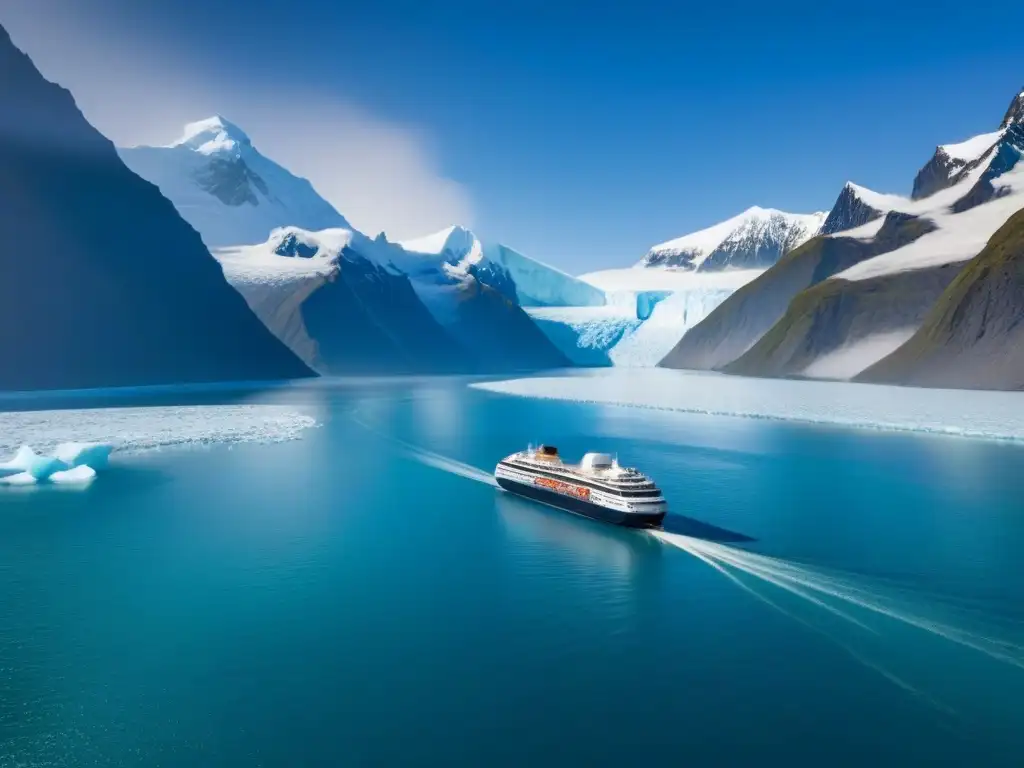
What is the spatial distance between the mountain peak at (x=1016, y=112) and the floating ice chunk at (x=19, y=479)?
193458 millimetres

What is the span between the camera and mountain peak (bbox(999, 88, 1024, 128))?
171m

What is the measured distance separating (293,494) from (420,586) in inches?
582

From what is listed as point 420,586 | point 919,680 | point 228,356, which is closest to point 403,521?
point 420,586

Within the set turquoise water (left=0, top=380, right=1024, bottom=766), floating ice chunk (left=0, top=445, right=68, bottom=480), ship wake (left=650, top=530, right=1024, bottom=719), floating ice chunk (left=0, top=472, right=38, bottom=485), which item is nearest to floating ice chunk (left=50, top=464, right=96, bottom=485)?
floating ice chunk (left=0, top=445, right=68, bottom=480)

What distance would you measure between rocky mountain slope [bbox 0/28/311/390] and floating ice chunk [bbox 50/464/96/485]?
83257 millimetres

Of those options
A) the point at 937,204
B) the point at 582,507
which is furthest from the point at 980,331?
the point at 582,507

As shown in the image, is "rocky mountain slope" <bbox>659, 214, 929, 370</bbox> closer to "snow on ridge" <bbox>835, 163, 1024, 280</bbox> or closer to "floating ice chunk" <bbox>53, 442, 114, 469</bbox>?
"snow on ridge" <bbox>835, 163, 1024, 280</bbox>

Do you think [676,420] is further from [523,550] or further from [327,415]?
[523,550]

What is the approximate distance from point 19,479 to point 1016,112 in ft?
667

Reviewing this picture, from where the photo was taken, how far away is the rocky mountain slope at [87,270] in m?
114

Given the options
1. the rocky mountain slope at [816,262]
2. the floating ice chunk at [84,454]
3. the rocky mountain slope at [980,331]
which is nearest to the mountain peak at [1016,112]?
the rocky mountain slope at [816,262]

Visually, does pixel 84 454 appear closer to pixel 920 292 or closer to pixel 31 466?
pixel 31 466

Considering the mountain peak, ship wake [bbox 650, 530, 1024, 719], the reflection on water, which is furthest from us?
the mountain peak

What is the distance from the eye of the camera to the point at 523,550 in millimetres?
25484
